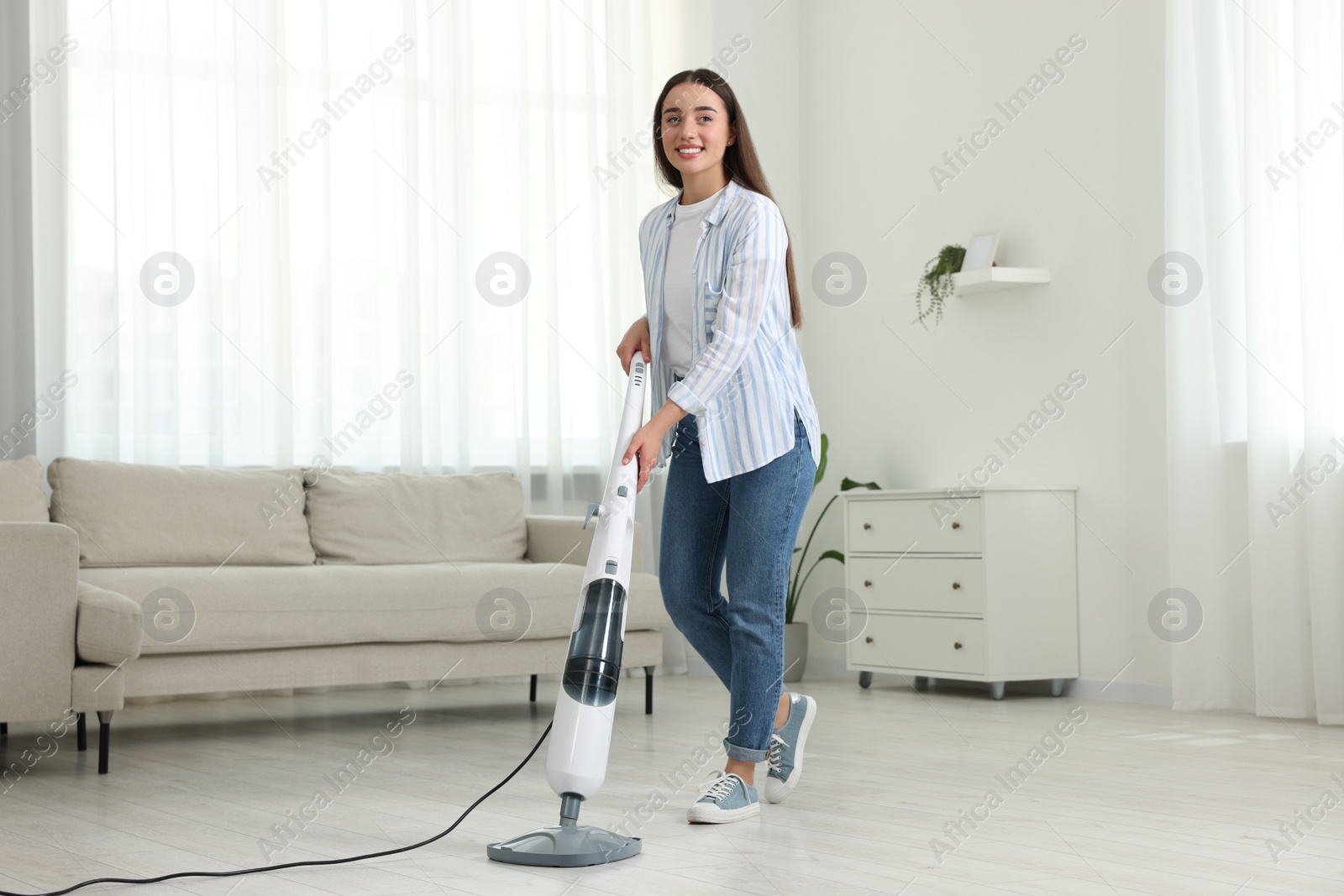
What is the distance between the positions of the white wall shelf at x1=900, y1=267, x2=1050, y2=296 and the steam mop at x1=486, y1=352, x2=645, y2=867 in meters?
2.70

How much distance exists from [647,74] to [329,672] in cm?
284

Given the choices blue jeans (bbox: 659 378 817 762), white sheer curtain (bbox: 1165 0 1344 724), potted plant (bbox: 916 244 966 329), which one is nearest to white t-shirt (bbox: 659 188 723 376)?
blue jeans (bbox: 659 378 817 762)

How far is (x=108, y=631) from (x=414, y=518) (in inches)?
57.2

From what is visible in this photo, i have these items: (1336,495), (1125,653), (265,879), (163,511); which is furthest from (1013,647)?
(265,879)

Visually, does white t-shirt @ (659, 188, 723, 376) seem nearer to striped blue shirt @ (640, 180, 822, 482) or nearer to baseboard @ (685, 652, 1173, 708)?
striped blue shirt @ (640, 180, 822, 482)

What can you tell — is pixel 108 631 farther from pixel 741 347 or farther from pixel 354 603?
pixel 741 347

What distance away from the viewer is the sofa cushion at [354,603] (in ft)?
10.7

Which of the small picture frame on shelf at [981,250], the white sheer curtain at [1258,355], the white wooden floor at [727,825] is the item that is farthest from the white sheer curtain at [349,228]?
the white sheer curtain at [1258,355]

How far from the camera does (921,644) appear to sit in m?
4.46

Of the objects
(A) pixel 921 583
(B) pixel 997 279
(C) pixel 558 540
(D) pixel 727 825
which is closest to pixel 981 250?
(B) pixel 997 279

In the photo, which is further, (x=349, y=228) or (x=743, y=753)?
(x=349, y=228)

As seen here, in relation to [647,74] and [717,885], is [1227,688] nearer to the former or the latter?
[717,885]

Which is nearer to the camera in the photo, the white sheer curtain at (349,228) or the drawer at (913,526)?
the drawer at (913,526)

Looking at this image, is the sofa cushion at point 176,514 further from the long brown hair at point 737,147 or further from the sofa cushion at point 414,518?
the long brown hair at point 737,147
